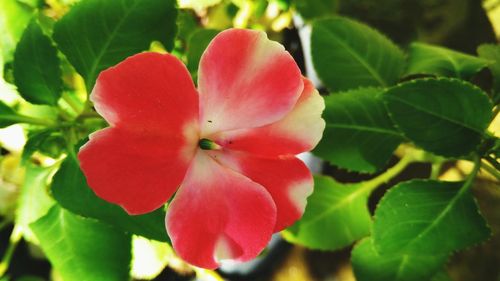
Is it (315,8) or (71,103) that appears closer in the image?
(71,103)

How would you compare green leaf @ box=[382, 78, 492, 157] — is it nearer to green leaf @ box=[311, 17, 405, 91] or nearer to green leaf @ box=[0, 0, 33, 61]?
green leaf @ box=[311, 17, 405, 91]

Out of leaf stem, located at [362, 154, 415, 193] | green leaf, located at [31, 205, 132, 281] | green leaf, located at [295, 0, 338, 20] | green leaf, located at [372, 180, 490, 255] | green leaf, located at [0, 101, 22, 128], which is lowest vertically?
leaf stem, located at [362, 154, 415, 193]

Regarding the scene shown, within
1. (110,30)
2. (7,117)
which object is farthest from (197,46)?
(7,117)

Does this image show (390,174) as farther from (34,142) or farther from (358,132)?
(34,142)

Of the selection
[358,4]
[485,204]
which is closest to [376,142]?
[485,204]

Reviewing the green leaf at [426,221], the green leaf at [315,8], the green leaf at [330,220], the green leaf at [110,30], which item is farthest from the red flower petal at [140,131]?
the green leaf at [315,8]

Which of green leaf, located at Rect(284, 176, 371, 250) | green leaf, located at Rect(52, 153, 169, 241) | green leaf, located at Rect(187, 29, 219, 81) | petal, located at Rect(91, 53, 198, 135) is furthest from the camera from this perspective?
green leaf, located at Rect(284, 176, 371, 250)

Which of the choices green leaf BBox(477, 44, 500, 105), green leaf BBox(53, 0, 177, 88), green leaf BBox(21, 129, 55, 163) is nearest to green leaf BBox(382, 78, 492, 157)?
green leaf BBox(477, 44, 500, 105)
